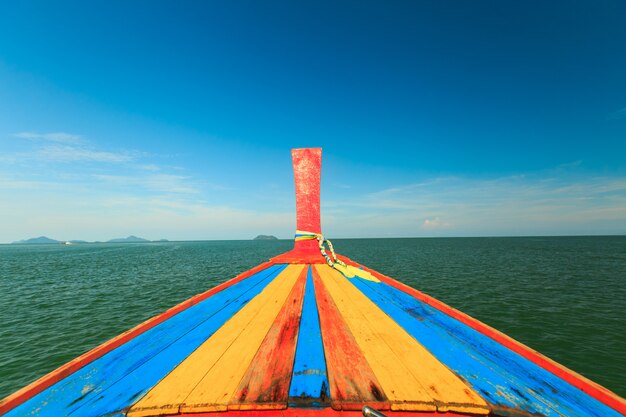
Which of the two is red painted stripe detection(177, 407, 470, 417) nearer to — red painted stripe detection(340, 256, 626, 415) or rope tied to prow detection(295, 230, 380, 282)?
red painted stripe detection(340, 256, 626, 415)

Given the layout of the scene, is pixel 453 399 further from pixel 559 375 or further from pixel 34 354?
pixel 34 354

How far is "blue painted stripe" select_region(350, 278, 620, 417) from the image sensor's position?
193 cm

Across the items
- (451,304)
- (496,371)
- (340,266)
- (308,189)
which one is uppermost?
(308,189)

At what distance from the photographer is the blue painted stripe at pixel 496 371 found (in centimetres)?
193

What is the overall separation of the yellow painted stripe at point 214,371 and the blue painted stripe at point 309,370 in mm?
494

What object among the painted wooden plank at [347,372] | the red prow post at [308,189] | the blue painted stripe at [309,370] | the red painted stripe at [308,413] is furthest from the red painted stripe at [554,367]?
the red prow post at [308,189]

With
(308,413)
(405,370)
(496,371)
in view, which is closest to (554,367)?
(496,371)

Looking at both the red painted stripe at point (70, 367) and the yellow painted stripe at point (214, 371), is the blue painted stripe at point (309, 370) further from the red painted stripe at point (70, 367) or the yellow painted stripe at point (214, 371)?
the red painted stripe at point (70, 367)

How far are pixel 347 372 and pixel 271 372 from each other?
708 mm

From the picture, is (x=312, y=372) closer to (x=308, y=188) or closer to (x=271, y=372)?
(x=271, y=372)

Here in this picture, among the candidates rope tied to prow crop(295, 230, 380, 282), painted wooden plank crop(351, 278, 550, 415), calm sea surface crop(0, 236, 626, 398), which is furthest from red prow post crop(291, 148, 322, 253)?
calm sea surface crop(0, 236, 626, 398)

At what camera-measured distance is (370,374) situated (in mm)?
2262

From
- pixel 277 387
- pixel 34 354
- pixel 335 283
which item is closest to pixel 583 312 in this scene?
pixel 335 283

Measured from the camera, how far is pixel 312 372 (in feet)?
7.47
